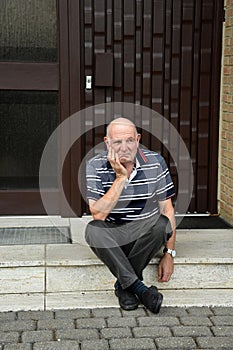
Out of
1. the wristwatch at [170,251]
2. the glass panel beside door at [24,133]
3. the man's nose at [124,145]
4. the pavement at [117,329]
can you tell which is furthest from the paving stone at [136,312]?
the glass panel beside door at [24,133]

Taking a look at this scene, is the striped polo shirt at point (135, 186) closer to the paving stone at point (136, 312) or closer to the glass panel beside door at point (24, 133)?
the paving stone at point (136, 312)

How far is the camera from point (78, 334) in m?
3.32

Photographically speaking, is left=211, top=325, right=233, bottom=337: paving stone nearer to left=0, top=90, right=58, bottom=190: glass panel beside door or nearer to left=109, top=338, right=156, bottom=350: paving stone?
left=109, top=338, right=156, bottom=350: paving stone

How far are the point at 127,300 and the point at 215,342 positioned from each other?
1.98 ft

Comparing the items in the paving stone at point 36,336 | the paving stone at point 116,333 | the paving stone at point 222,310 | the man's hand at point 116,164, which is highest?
the man's hand at point 116,164

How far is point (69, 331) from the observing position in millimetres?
3350

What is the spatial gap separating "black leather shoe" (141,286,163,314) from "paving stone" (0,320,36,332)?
65 cm

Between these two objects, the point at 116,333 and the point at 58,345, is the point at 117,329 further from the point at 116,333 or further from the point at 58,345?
the point at 58,345

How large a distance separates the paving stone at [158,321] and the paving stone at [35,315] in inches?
20.8

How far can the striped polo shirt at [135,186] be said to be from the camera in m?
3.68

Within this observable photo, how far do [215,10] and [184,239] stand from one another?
1772 mm

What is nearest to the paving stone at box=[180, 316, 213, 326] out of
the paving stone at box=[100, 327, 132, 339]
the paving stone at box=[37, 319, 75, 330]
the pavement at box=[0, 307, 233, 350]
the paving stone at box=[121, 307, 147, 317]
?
the pavement at box=[0, 307, 233, 350]

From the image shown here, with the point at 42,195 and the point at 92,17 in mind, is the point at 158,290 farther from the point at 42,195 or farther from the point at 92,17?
the point at 92,17

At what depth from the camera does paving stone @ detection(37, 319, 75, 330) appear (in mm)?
3396
